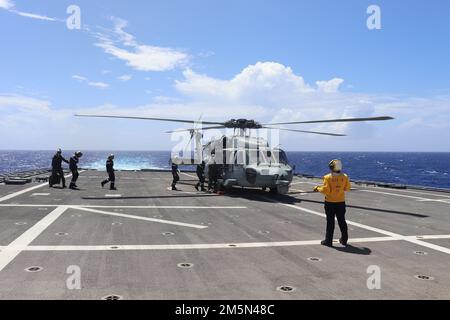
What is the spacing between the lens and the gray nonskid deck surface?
6043 mm

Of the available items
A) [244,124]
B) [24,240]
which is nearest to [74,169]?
[244,124]

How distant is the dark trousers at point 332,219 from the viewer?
9102 millimetres

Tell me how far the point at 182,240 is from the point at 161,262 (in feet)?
6.39

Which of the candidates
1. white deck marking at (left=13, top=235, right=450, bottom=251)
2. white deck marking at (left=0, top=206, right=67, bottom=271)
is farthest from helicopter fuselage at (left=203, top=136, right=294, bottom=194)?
white deck marking at (left=0, top=206, right=67, bottom=271)

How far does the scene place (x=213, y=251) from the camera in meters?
8.40

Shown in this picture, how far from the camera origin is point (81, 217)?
12109mm

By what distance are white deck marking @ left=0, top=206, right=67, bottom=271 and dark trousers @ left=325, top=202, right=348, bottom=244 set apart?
6532 mm

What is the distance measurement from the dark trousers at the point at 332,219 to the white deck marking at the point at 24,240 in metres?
6.53

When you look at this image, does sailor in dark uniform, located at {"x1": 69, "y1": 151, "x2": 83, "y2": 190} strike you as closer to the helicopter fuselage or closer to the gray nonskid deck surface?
the gray nonskid deck surface

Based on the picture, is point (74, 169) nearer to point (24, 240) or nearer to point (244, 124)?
point (244, 124)

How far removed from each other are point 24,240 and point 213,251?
167 inches

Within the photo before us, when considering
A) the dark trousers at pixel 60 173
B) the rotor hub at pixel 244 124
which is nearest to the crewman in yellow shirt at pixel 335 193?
the rotor hub at pixel 244 124
